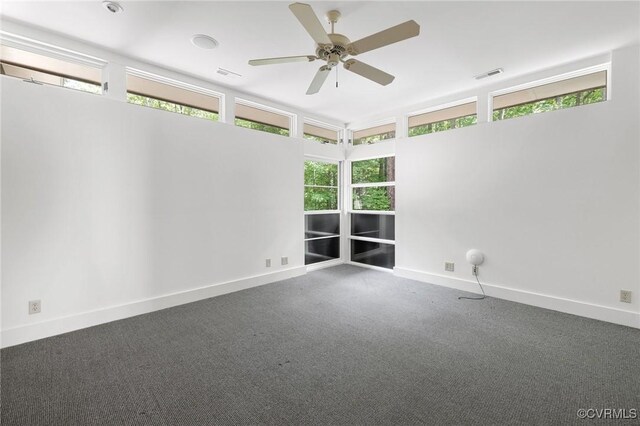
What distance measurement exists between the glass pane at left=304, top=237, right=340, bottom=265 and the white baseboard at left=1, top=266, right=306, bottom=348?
1009 mm

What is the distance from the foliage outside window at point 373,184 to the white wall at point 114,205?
6.90 ft

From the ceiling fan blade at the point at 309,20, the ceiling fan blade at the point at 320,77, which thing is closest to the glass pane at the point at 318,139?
the ceiling fan blade at the point at 320,77

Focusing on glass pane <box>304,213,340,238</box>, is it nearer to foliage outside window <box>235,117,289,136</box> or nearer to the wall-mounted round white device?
foliage outside window <box>235,117,289,136</box>

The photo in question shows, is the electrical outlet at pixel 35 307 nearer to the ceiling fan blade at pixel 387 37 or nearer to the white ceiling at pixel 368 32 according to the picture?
the white ceiling at pixel 368 32

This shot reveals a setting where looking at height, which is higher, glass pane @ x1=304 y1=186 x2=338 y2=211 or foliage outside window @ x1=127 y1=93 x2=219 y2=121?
foliage outside window @ x1=127 y1=93 x2=219 y2=121

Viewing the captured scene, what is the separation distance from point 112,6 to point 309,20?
179cm

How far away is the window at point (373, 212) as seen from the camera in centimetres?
542

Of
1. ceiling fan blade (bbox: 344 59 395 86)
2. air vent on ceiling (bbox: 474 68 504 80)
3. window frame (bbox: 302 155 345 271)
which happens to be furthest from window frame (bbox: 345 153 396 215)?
ceiling fan blade (bbox: 344 59 395 86)

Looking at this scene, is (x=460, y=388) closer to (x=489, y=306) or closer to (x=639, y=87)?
(x=489, y=306)

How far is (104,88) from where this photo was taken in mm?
3254

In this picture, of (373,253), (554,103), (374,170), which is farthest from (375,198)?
(554,103)

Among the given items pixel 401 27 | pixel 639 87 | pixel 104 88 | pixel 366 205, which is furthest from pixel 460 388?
pixel 104 88

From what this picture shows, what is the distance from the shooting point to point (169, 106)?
3.79 meters

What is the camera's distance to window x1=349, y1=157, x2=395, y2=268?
542 cm
